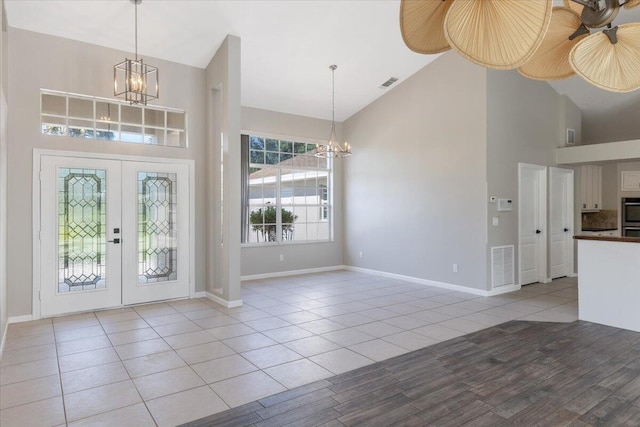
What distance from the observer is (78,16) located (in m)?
4.66

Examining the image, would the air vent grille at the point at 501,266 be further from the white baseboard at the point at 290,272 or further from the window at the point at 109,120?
the window at the point at 109,120

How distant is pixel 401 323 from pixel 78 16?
5426 mm

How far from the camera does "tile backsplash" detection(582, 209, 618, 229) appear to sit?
7941 millimetres

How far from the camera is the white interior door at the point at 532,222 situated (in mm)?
6676

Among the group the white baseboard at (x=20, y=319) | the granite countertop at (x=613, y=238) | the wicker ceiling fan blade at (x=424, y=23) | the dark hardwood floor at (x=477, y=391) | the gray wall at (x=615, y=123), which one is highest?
the gray wall at (x=615, y=123)

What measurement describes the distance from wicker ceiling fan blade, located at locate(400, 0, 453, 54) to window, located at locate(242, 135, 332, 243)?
19.0 ft

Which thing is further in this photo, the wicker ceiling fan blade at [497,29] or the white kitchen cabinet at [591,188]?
the white kitchen cabinet at [591,188]

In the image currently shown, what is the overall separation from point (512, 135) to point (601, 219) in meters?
3.56

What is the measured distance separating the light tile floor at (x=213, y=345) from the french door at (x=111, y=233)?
317 mm

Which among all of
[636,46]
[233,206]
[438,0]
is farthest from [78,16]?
[636,46]

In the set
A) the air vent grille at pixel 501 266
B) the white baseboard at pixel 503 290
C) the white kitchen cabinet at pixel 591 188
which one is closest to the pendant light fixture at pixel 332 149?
the air vent grille at pixel 501 266

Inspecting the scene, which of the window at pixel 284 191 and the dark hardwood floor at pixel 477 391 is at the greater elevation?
the window at pixel 284 191

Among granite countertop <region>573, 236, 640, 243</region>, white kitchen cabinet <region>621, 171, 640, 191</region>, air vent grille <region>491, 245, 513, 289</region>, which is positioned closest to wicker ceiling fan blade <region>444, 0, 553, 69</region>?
granite countertop <region>573, 236, 640, 243</region>

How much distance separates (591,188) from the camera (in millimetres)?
7906
